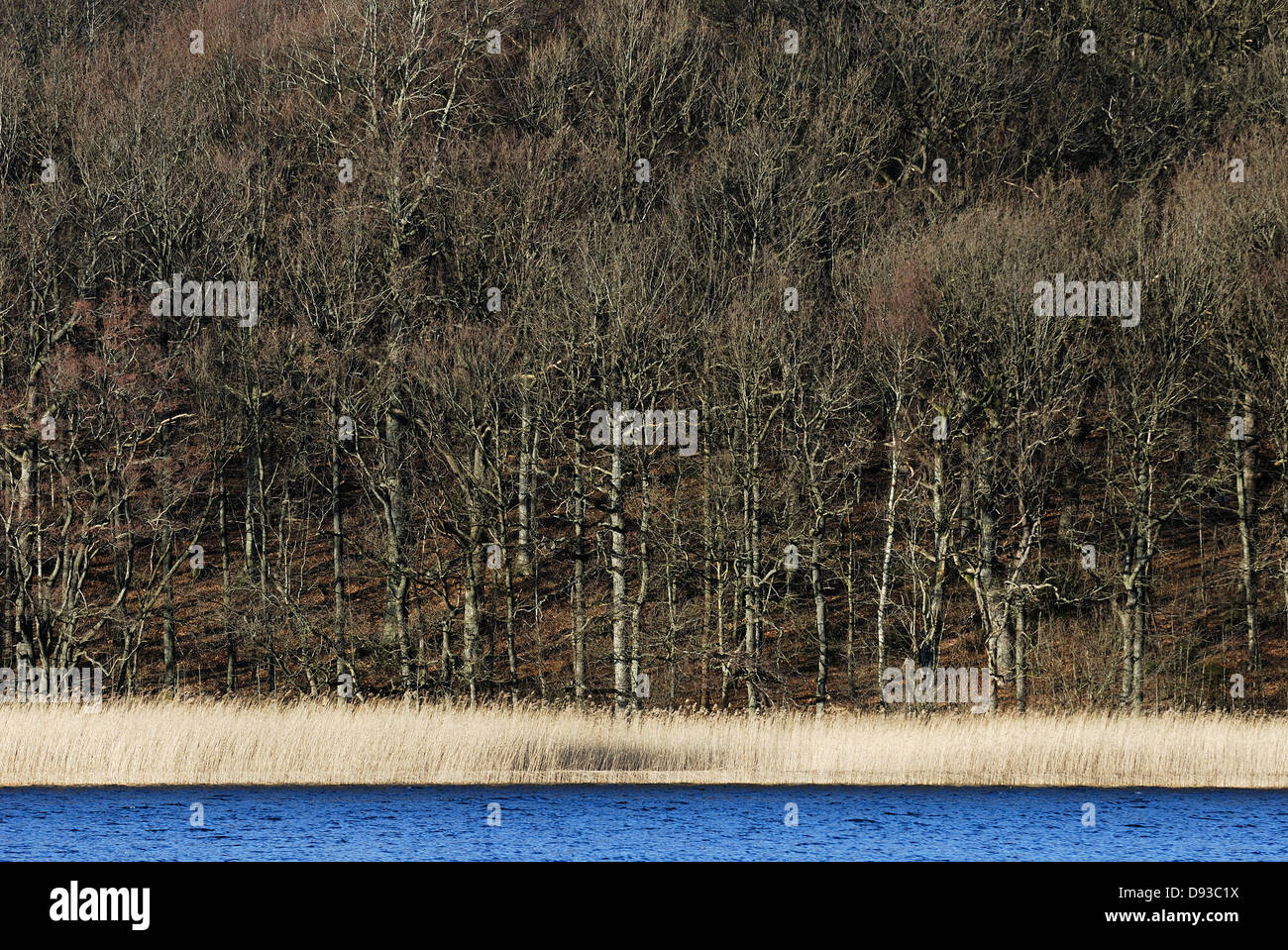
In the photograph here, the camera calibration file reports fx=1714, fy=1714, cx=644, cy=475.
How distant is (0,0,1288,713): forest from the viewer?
41.5 metres

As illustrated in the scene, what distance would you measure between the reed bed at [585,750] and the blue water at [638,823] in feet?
2.46

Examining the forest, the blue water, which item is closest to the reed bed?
the blue water

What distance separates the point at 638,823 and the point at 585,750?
18.9 ft

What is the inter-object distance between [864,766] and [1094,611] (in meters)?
17.1

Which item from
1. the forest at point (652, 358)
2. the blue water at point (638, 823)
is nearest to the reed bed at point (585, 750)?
the blue water at point (638, 823)

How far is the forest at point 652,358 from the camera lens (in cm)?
4147

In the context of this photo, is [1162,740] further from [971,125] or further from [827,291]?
[971,125]

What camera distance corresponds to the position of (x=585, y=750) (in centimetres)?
3269

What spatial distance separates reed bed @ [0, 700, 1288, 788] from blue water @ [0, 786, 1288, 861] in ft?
2.46

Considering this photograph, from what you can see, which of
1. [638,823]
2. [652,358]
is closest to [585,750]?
[638,823]

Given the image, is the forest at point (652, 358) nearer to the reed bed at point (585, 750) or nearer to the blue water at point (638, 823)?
the reed bed at point (585, 750)

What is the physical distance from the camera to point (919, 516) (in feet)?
139

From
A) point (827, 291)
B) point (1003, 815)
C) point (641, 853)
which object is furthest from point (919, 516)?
point (641, 853)

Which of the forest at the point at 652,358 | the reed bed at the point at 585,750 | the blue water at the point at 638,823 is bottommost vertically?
the blue water at the point at 638,823
